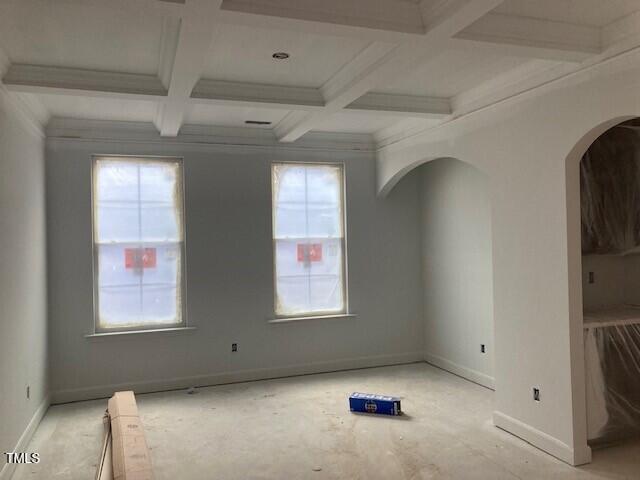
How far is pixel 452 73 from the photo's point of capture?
154 inches

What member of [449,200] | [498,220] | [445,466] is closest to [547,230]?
[498,220]

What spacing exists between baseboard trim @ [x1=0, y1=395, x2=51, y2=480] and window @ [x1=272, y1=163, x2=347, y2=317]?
8.18 ft

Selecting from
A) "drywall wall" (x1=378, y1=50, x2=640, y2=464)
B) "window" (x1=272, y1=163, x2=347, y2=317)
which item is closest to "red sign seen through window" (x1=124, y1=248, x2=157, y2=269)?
"window" (x1=272, y1=163, x2=347, y2=317)

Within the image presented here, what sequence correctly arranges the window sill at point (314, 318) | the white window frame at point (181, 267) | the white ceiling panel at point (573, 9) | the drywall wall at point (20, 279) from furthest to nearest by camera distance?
the window sill at point (314, 318) → the white window frame at point (181, 267) → the drywall wall at point (20, 279) → the white ceiling panel at point (573, 9)

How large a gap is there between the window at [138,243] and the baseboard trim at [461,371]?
9.97 feet

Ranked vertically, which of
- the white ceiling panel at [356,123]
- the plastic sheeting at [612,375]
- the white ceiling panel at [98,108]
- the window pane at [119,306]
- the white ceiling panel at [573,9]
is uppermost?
the white ceiling panel at [356,123]

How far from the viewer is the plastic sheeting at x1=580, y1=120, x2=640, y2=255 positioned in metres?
4.14

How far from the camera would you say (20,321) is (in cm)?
394

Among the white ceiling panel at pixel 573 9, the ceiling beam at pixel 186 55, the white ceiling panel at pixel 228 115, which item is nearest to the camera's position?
→ the ceiling beam at pixel 186 55

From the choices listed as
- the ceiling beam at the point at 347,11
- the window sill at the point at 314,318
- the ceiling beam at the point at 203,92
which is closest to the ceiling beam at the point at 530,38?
the ceiling beam at the point at 347,11

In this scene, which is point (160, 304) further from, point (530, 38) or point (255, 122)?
point (530, 38)

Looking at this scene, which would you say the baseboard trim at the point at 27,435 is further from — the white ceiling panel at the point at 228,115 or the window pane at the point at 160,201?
the white ceiling panel at the point at 228,115

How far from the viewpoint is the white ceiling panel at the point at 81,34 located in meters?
2.69

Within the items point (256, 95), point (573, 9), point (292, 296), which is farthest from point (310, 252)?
point (573, 9)
